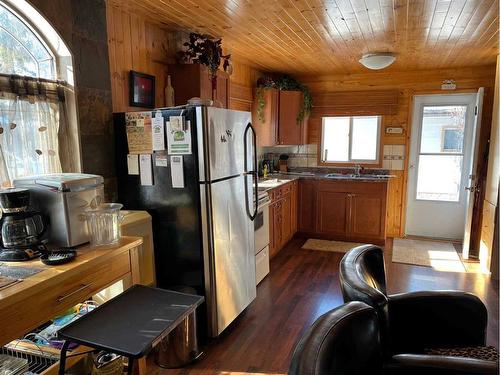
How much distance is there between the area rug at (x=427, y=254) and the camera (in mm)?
3943

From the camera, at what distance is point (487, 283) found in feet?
11.4

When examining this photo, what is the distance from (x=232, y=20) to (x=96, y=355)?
2.46 meters

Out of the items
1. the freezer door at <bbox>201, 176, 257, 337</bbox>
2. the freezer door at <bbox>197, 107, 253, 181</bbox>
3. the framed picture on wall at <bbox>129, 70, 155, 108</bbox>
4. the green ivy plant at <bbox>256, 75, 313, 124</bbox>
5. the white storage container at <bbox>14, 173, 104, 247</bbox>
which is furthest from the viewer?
the green ivy plant at <bbox>256, 75, 313, 124</bbox>

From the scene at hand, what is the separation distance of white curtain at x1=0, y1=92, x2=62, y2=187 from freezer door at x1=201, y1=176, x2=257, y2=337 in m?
0.94

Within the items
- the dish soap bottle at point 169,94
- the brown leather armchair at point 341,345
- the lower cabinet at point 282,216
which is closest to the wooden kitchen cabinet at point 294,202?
the lower cabinet at point 282,216

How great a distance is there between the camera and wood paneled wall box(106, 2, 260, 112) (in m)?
2.46

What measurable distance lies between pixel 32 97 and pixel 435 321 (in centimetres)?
246

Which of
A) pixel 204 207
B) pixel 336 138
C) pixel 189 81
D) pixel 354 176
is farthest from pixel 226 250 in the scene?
pixel 336 138

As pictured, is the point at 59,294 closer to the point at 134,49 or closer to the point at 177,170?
the point at 177,170

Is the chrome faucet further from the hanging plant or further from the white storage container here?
the white storage container

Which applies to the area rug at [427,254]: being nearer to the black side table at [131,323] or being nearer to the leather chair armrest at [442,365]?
the leather chair armrest at [442,365]

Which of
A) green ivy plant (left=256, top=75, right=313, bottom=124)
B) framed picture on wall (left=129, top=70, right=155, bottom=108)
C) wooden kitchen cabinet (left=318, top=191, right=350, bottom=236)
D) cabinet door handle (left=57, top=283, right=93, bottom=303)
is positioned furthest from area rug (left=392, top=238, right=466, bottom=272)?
cabinet door handle (left=57, top=283, right=93, bottom=303)

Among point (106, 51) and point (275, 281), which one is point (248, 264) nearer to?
point (275, 281)

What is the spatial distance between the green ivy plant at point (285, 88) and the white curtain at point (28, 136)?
2796 millimetres
